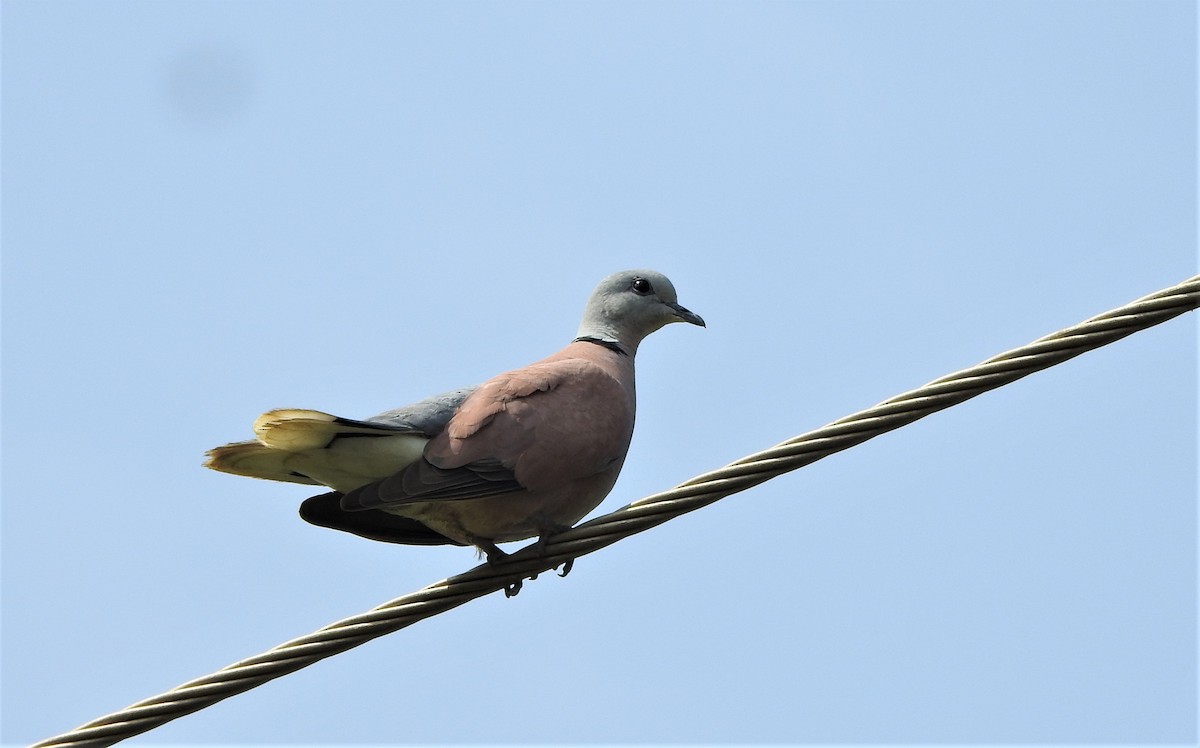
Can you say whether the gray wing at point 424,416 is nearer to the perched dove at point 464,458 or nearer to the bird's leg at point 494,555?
the perched dove at point 464,458

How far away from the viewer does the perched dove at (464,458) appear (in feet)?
17.2

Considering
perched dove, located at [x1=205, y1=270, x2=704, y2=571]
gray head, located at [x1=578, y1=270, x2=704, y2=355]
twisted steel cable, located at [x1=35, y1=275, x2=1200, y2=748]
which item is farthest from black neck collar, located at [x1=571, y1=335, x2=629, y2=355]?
twisted steel cable, located at [x1=35, y1=275, x2=1200, y2=748]

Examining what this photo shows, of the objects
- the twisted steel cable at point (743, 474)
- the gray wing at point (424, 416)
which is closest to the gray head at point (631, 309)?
the gray wing at point (424, 416)

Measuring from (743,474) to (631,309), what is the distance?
2757 mm

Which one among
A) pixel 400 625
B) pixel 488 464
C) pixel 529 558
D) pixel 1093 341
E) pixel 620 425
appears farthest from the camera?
pixel 620 425

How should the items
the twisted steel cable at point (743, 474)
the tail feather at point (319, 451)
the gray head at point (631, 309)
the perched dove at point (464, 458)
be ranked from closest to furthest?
the twisted steel cable at point (743, 474) < the tail feather at point (319, 451) < the perched dove at point (464, 458) < the gray head at point (631, 309)

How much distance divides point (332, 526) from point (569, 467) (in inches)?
36.0

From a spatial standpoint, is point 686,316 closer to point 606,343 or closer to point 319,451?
point 606,343

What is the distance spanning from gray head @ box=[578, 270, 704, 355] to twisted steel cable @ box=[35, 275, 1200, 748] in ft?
8.17

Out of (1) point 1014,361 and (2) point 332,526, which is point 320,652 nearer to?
(2) point 332,526

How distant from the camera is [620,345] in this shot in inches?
260

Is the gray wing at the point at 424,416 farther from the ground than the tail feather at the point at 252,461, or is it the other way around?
the gray wing at the point at 424,416

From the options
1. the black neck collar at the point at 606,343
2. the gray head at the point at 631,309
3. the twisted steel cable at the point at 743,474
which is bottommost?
the twisted steel cable at the point at 743,474

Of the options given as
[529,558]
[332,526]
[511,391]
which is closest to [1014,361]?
[529,558]
